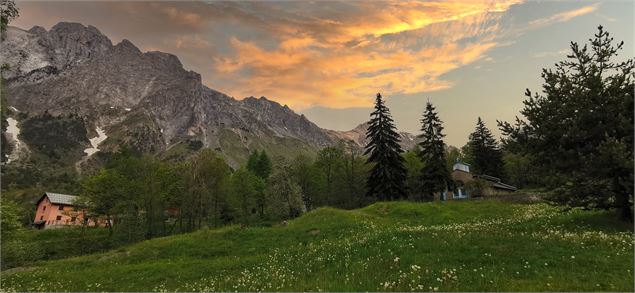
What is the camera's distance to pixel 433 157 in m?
73.2

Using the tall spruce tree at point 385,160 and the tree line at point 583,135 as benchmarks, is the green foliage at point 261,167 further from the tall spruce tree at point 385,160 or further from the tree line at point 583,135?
the tree line at point 583,135

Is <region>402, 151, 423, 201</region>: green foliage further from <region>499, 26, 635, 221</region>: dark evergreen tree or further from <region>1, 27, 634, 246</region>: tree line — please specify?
<region>499, 26, 635, 221</region>: dark evergreen tree

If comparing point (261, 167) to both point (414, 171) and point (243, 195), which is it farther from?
point (414, 171)

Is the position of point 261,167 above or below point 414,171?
above

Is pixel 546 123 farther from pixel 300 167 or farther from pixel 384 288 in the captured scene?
pixel 300 167

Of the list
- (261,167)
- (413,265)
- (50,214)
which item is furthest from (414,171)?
(50,214)

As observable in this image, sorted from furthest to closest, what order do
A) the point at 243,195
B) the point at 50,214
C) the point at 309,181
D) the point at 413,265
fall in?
the point at 50,214 → the point at 309,181 → the point at 243,195 → the point at 413,265

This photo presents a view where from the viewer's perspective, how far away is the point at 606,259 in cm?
1338

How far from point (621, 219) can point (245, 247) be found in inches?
1054

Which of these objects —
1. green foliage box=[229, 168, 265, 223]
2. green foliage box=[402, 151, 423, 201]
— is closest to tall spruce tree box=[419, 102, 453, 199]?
green foliage box=[402, 151, 423, 201]

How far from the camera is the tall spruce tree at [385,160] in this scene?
6938 centimetres

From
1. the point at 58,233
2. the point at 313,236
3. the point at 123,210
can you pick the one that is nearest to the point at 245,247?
the point at 313,236

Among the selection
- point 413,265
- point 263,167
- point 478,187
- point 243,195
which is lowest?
point 413,265

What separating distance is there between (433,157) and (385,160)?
10.7 meters
